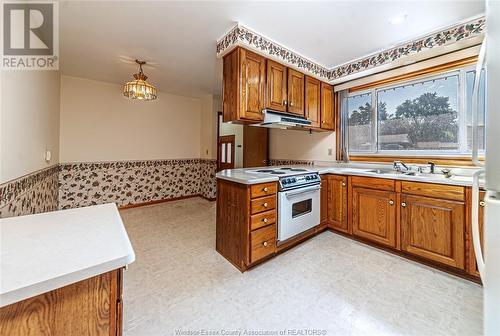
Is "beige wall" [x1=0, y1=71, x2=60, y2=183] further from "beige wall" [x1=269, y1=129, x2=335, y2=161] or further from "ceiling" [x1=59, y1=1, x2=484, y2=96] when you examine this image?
"beige wall" [x1=269, y1=129, x2=335, y2=161]

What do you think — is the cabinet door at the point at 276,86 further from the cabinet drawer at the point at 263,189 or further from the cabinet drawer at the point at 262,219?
the cabinet drawer at the point at 262,219

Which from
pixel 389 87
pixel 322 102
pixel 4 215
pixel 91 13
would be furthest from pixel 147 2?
pixel 389 87

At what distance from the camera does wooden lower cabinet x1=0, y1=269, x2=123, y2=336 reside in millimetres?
527

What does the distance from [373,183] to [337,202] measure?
0.53 meters

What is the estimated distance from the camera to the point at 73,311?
0.59 meters

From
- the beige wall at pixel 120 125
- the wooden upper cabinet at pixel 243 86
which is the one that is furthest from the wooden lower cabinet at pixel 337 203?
the beige wall at pixel 120 125

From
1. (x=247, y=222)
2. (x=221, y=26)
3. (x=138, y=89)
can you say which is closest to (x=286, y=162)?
(x=247, y=222)

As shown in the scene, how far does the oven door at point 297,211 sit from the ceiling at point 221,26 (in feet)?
5.53

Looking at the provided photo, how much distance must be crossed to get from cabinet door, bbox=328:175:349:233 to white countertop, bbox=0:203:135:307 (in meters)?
2.51

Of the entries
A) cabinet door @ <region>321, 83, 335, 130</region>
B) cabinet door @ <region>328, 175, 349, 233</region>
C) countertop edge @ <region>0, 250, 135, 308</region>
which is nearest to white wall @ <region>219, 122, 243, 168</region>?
cabinet door @ <region>321, 83, 335, 130</region>

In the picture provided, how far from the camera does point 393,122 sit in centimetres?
276

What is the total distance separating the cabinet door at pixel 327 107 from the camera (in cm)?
312

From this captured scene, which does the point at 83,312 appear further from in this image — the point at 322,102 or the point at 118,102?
the point at 118,102

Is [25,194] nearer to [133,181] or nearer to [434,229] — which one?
[133,181]
